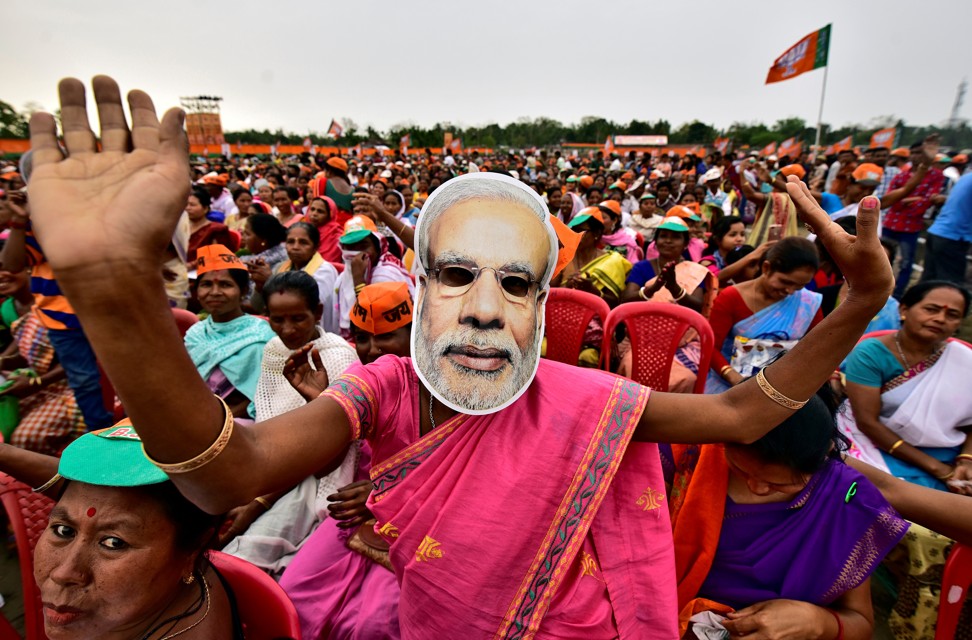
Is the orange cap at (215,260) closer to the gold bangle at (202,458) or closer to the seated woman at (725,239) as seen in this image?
the gold bangle at (202,458)

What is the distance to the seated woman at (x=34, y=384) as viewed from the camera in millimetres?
3213

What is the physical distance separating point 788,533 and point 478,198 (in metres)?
1.57

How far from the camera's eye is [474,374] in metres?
1.36

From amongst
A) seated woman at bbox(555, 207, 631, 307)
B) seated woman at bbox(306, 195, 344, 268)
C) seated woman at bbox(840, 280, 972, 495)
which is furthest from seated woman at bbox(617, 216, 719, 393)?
seated woman at bbox(306, 195, 344, 268)

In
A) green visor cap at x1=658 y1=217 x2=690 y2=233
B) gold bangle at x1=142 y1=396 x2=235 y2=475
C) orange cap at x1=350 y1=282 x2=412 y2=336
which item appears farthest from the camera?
green visor cap at x1=658 y1=217 x2=690 y2=233

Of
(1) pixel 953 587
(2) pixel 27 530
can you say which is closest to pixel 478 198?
(2) pixel 27 530

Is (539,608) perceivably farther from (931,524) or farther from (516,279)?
(931,524)

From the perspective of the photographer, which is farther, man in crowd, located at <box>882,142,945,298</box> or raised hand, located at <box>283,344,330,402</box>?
man in crowd, located at <box>882,142,945,298</box>

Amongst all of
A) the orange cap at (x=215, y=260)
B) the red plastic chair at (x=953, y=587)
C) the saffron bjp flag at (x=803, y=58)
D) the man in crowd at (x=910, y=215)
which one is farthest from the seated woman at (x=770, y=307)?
the saffron bjp flag at (x=803, y=58)

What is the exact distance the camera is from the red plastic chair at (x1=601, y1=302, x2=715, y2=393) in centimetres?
344

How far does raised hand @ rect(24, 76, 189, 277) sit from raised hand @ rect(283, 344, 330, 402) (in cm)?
134

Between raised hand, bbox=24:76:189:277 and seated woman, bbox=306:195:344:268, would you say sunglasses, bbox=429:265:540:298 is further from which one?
seated woman, bbox=306:195:344:268

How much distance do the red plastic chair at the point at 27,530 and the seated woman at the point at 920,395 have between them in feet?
12.2

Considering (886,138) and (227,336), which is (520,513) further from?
(886,138)
